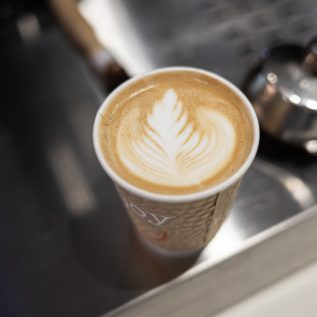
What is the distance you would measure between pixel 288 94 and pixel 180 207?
217 mm

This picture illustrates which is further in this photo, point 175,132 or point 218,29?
point 218,29

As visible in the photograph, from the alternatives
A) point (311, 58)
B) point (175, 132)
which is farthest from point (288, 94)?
point (175, 132)

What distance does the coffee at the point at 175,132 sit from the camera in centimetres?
33

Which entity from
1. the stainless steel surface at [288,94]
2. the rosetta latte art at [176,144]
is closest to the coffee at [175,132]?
the rosetta latte art at [176,144]

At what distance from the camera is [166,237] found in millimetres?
378

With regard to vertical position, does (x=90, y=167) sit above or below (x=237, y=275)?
above

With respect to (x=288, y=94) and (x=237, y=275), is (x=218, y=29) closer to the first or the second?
(x=288, y=94)

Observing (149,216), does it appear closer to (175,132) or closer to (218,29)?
(175,132)

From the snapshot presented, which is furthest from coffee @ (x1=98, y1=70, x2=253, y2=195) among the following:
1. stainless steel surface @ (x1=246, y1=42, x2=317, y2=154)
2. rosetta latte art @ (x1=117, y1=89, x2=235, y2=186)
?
stainless steel surface @ (x1=246, y1=42, x2=317, y2=154)

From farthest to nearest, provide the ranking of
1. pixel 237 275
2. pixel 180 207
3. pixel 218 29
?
pixel 218 29, pixel 237 275, pixel 180 207

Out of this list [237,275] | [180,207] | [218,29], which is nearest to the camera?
[180,207]

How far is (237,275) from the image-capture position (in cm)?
44

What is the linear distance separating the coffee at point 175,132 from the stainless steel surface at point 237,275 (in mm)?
126

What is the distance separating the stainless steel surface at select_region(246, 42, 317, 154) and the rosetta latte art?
126 millimetres
